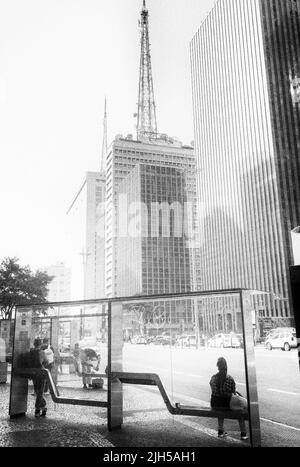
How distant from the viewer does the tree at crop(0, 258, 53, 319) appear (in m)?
32.2

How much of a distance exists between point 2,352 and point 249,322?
11.3 m

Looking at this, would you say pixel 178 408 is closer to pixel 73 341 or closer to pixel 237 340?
pixel 237 340

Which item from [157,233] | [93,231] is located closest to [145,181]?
[157,233]

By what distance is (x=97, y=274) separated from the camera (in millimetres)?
180500

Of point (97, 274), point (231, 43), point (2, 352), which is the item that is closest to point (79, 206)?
point (97, 274)

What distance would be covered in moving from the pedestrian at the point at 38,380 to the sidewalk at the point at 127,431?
0.75 ft

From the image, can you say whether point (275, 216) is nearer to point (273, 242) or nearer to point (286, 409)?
point (273, 242)

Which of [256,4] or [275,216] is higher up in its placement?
[256,4]

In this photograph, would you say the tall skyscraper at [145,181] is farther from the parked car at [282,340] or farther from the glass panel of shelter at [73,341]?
the glass panel of shelter at [73,341]

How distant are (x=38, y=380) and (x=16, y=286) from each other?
2474cm

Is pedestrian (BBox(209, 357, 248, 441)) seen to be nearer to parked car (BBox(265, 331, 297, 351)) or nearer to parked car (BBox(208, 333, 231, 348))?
parked car (BBox(208, 333, 231, 348))

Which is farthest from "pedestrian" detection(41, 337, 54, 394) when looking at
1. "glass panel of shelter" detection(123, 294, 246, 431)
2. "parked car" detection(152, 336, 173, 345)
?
"parked car" detection(152, 336, 173, 345)

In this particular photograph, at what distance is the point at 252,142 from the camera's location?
88.2 metres
